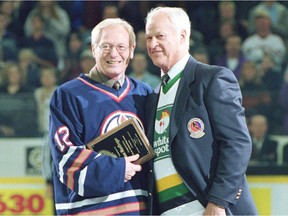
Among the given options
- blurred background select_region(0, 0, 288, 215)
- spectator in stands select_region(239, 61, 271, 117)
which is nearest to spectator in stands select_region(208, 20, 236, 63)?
blurred background select_region(0, 0, 288, 215)

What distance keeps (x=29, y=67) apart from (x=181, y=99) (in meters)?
4.79

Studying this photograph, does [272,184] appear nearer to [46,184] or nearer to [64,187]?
[46,184]

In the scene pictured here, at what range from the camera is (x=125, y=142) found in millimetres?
3447

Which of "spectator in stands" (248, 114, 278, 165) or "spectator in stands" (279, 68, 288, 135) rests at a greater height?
"spectator in stands" (279, 68, 288, 135)

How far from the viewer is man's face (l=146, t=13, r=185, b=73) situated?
135 inches

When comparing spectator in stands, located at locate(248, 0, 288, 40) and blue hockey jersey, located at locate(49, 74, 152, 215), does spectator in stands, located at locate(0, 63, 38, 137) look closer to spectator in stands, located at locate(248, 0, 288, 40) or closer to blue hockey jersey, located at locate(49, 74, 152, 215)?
spectator in stands, located at locate(248, 0, 288, 40)

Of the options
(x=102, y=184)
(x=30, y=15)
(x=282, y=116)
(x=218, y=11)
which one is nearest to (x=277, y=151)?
(x=282, y=116)

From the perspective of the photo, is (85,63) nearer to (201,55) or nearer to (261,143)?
(201,55)

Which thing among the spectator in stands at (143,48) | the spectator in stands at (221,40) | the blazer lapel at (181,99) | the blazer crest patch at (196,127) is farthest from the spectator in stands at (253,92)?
the blazer crest patch at (196,127)

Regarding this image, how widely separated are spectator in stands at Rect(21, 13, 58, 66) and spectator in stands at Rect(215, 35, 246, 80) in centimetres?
177

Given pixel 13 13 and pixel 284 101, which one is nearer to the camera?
pixel 284 101

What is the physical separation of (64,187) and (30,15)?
513 centimetres

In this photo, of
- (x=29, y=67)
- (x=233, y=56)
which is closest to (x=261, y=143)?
(x=233, y=56)

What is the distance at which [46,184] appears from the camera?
637 centimetres
